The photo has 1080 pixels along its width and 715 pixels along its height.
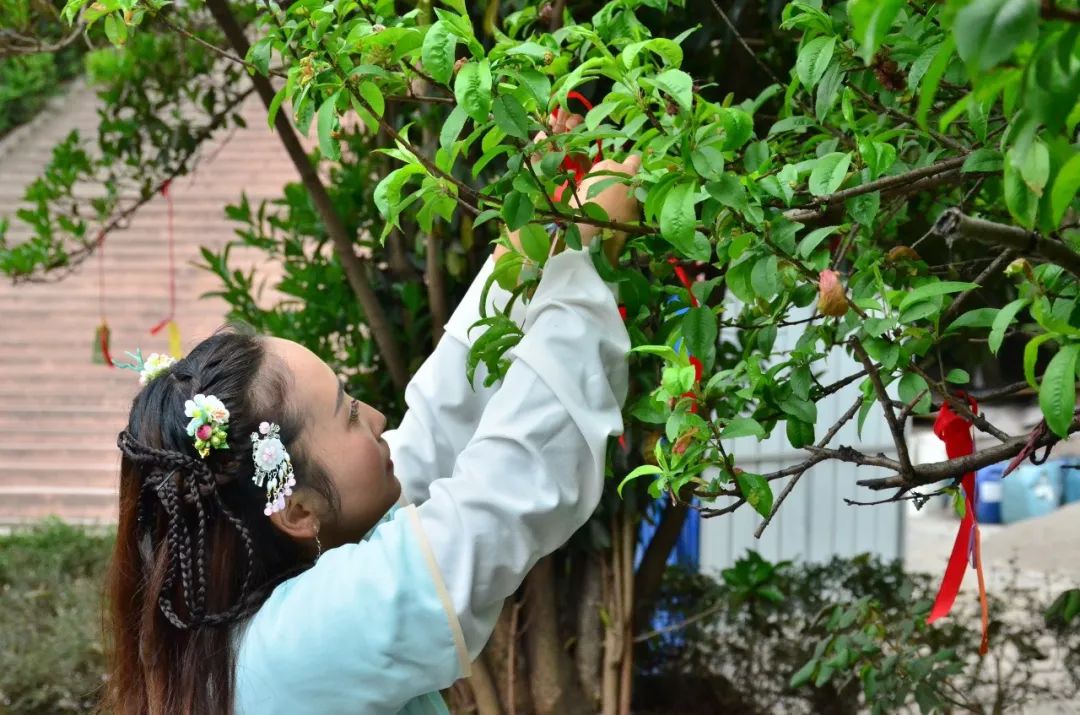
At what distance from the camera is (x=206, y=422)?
1348 millimetres

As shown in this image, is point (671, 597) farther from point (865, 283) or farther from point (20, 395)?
point (20, 395)

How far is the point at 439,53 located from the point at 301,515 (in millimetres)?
660

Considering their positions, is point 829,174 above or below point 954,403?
above

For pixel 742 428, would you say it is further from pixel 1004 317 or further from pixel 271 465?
pixel 271 465

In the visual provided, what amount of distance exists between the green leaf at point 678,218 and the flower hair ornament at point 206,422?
2.00 ft

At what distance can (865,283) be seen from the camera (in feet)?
4.05

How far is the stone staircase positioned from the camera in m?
8.55

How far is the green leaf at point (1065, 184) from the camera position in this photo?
67 cm

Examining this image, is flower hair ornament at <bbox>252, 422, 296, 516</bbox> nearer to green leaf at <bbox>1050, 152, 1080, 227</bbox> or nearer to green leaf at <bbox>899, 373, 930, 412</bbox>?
green leaf at <bbox>899, 373, 930, 412</bbox>

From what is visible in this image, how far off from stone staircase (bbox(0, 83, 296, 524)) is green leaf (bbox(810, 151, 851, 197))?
657 cm

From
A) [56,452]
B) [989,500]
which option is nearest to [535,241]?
[56,452]

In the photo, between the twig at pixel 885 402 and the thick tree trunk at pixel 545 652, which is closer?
the twig at pixel 885 402

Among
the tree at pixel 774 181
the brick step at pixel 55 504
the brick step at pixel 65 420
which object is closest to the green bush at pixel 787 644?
the tree at pixel 774 181

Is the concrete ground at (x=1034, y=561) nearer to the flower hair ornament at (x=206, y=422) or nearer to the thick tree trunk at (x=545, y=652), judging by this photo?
the thick tree trunk at (x=545, y=652)
